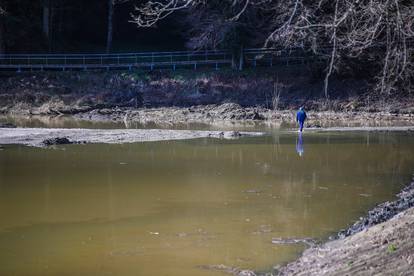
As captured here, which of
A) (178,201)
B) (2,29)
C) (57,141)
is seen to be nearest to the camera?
(178,201)

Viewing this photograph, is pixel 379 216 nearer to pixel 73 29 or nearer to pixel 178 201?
pixel 178 201

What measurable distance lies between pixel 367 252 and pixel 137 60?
1888 inches

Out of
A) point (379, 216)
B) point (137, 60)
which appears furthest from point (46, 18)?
point (379, 216)

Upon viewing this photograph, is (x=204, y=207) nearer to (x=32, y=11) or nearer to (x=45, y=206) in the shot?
(x=45, y=206)

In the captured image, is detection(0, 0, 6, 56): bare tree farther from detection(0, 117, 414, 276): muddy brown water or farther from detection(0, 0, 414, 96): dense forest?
detection(0, 117, 414, 276): muddy brown water

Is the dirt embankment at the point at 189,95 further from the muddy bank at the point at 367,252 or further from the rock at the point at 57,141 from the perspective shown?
the muddy bank at the point at 367,252

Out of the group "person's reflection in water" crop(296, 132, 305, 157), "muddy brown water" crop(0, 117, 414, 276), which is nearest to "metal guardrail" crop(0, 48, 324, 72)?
"person's reflection in water" crop(296, 132, 305, 157)

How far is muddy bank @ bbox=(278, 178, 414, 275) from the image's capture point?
8.52m

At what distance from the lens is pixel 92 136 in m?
30.8

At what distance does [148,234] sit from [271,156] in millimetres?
12149

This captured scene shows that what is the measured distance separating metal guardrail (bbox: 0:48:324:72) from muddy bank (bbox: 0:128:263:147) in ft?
63.7

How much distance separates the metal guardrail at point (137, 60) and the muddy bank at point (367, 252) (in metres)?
39.3

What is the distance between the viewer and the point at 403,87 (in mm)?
43031

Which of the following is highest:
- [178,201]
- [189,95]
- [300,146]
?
[189,95]
